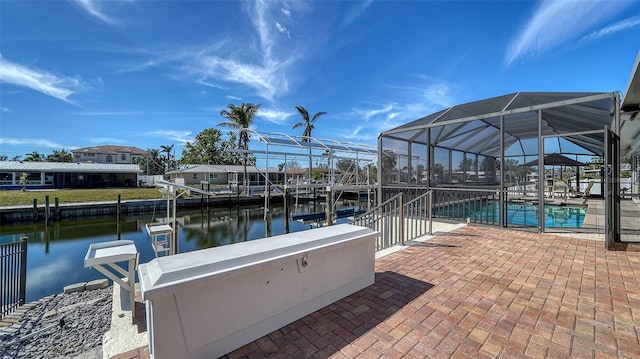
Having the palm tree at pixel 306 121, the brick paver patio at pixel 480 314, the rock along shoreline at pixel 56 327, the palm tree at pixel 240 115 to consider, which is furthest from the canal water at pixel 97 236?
the palm tree at pixel 306 121

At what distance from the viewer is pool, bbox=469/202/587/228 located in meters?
6.28

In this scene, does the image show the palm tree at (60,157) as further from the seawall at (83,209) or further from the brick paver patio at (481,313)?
the brick paver patio at (481,313)

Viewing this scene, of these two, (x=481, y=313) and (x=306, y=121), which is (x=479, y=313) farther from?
(x=306, y=121)

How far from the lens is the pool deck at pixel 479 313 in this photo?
1.72m

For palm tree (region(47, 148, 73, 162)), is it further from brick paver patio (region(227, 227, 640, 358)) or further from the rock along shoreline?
brick paver patio (region(227, 227, 640, 358))

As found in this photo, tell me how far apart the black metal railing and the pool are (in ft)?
31.5

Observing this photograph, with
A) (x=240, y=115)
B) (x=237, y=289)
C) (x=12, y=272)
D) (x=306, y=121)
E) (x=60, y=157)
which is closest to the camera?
(x=237, y=289)

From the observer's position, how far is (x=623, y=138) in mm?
7758

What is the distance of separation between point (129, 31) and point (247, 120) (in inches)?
513

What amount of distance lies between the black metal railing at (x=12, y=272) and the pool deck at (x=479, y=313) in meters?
3.42

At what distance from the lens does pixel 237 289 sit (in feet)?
5.59

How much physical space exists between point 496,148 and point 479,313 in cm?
801

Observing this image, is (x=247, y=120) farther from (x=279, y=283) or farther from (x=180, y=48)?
(x=279, y=283)

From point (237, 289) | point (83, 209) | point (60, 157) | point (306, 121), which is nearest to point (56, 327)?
point (237, 289)
